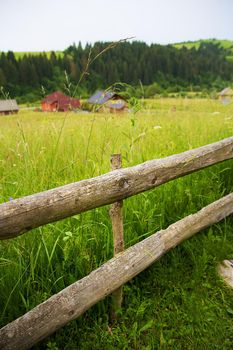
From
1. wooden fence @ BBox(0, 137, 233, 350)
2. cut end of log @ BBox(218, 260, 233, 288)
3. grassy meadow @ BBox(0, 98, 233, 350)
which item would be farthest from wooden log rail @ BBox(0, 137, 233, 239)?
cut end of log @ BBox(218, 260, 233, 288)

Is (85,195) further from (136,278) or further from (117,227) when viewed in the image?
(136,278)

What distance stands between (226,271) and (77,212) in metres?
1.74

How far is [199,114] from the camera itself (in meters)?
6.57

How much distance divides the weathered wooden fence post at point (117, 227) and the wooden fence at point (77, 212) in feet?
0.23

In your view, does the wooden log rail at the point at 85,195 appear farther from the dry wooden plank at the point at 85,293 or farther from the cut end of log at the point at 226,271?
the cut end of log at the point at 226,271

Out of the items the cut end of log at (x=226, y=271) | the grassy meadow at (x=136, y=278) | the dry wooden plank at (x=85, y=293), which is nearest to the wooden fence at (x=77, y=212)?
the dry wooden plank at (x=85, y=293)

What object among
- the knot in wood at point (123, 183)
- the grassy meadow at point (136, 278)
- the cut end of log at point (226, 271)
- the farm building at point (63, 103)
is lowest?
the cut end of log at point (226, 271)

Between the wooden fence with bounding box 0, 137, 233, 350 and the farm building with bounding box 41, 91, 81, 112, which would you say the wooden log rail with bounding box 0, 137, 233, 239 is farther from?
the farm building with bounding box 41, 91, 81, 112

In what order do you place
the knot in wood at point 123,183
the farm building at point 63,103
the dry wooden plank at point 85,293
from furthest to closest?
the farm building at point 63,103 → the knot in wood at point 123,183 → the dry wooden plank at point 85,293

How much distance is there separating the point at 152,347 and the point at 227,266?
115 cm

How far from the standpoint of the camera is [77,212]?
65.2 inches

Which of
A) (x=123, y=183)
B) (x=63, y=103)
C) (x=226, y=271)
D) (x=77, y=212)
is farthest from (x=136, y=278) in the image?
(x=63, y=103)

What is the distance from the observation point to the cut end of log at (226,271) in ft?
8.53

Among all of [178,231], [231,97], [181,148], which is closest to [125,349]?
[178,231]
